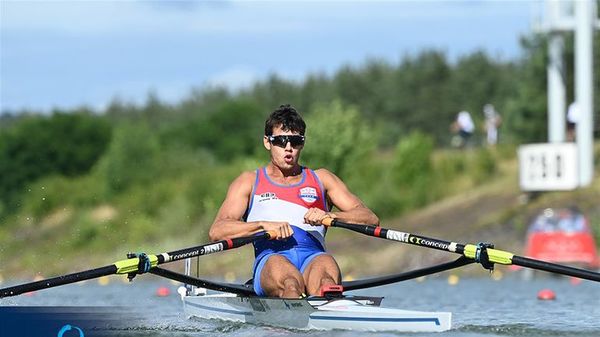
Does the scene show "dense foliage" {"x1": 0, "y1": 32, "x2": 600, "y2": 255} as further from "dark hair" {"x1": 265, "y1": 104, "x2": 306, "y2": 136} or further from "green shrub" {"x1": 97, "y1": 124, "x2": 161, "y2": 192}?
"dark hair" {"x1": 265, "y1": 104, "x2": 306, "y2": 136}

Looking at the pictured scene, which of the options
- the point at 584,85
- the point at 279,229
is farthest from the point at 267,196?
the point at 584,85

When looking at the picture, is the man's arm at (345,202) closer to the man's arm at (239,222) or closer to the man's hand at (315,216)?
the man's hand at (315,216)

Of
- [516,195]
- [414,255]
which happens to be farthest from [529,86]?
[414,255]

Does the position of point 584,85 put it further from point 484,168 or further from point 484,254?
point 484,254

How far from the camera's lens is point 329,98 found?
8888 cm

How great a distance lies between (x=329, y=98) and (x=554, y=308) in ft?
248

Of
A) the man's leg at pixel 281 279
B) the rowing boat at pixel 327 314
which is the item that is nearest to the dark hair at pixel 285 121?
the man's leg at pixel 281 279

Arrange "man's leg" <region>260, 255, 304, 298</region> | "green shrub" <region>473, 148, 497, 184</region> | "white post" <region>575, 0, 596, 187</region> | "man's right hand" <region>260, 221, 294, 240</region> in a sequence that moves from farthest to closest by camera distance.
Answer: "green shrub" <region>473, 148, 497, 184</region> → "white post" <region>575, 0, 596, 187</region> → "man's right hand" <region>260, 221, 294, 240</region> → "man's leg" <region>260, 255, 304, 298</region>

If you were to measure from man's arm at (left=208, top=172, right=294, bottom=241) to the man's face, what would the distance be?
0.30 metres

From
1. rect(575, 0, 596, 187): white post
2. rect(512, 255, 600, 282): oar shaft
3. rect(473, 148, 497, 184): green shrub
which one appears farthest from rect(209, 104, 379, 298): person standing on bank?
rect(473, 148, 497, 184): green shrub

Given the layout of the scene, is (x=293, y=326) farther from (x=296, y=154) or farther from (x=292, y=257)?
(x=296, y=154)

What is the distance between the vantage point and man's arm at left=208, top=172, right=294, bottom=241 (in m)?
10.7

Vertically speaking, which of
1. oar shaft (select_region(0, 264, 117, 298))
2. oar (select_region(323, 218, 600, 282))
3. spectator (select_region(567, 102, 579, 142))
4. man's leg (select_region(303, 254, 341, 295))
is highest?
spectator (select_region(567, 102, 579, 142))

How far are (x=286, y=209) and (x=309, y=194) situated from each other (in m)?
0.25
